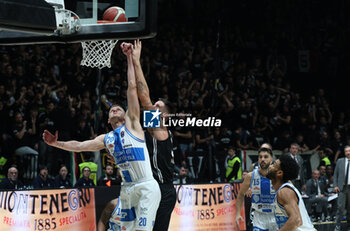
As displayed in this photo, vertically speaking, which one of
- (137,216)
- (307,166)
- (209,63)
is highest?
(209,63)

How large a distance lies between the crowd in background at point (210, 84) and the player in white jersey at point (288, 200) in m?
8.46

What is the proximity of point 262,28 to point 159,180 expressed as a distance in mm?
18935

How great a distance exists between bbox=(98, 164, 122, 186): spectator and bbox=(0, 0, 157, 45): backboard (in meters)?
5.94

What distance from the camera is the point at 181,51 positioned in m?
20.3

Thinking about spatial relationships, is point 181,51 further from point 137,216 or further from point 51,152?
point 137,216

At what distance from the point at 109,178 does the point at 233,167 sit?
138 inches

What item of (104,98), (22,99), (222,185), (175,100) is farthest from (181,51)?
(222,185)

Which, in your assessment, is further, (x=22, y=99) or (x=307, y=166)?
(x=307, y=166)

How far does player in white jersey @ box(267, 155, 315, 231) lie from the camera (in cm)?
611

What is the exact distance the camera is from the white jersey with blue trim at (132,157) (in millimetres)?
6832

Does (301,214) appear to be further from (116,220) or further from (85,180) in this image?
(85,180)

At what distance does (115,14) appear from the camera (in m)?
8.26

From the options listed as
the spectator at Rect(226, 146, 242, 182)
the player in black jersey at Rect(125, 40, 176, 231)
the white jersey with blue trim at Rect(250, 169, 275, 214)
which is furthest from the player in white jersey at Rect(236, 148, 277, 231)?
the spectator at Rect(226, 146, 242, 182)

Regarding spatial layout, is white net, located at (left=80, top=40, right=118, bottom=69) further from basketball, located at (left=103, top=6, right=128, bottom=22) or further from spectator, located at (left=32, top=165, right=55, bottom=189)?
spectator, located at (left=32, top=165, right=55, bottom=189)
